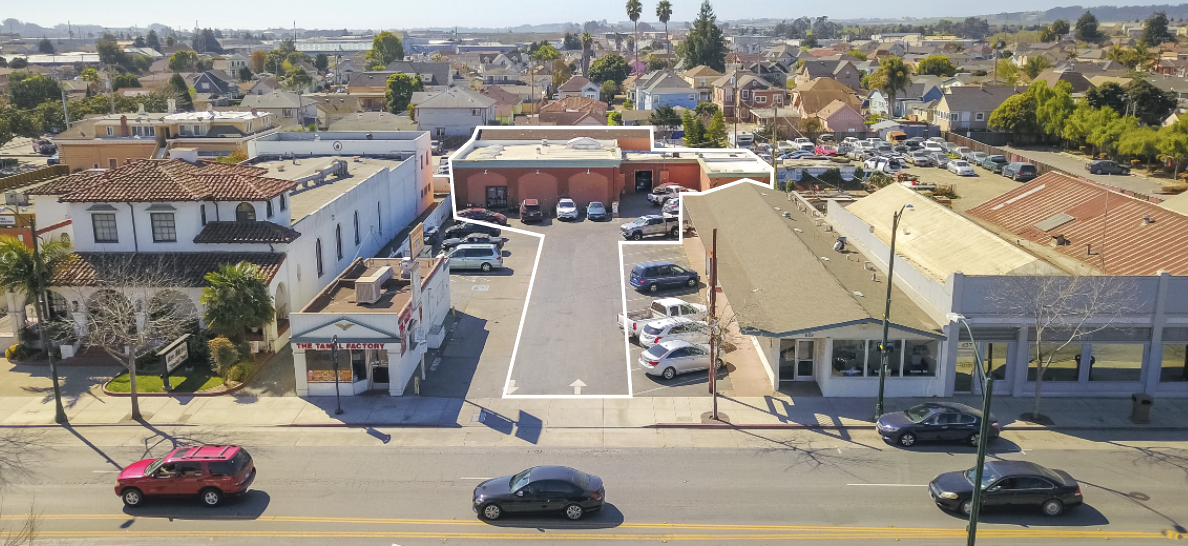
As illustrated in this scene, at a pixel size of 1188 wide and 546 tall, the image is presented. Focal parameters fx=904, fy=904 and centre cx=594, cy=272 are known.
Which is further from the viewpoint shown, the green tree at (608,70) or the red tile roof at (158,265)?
the green tree at (608,70)

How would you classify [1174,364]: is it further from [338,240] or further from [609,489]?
[338,240]

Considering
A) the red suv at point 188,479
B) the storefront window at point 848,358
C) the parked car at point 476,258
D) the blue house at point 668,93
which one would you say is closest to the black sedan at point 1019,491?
the storefront window at point 848,358

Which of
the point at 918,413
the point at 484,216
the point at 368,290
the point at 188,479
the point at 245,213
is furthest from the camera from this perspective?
the point at 484,216

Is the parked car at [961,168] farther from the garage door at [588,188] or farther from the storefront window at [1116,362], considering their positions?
the storefront window at [1116,362]

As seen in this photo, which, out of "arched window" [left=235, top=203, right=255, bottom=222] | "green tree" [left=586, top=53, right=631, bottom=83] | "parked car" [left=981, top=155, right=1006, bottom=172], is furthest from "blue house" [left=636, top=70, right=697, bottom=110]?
"arched window" [left=235, top=203, right=255, bottom=222]

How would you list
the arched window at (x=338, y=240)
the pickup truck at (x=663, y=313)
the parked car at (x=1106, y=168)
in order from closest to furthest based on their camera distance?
the pickup truck at (x=663, y=313)
the arched window at (x=338, y=240)
the parked car at (x=1106, y=168)

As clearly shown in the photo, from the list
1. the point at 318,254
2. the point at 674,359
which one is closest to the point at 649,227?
the point at 318,254

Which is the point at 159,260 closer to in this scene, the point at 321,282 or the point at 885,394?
the point at 321,282
